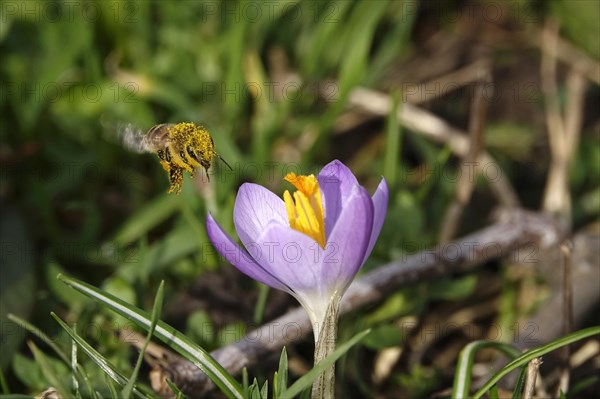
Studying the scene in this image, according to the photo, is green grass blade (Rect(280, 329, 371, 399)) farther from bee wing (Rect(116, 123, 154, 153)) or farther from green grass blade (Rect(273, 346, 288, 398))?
bee wing (Rect(116, 123, 154, 153))

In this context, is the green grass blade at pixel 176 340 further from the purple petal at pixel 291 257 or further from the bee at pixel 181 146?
the bee at pixel 181 146

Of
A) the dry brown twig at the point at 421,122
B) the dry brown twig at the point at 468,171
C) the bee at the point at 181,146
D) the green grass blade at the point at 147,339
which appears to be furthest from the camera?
the dry brown twig at the point at 421,122

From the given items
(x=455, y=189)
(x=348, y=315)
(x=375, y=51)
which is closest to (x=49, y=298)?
(x=348, y=315)

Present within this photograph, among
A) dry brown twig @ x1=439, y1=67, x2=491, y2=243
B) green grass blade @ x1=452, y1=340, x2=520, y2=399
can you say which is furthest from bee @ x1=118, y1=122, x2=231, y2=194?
dry brown twig @ x1=439, y1=67, x2=491, y2=243

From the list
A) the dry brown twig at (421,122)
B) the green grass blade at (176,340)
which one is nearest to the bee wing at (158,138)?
the green grass blade at (176,340)

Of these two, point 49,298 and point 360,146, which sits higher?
point 360,146

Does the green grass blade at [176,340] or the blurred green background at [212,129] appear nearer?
the green grass blade at [176,340]

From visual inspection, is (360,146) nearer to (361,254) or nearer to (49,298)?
(49,298)

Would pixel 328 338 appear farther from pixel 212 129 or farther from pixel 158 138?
pixel 212 129
